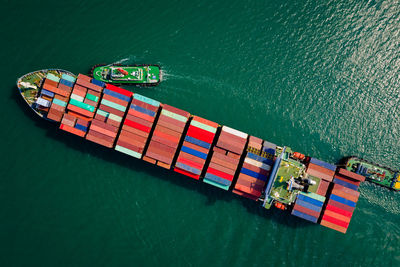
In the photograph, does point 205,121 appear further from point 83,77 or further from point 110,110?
point 83,77

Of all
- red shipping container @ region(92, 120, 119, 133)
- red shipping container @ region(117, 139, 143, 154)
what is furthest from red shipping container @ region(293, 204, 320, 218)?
red shipping container @ region(92, 120, 119, 133)

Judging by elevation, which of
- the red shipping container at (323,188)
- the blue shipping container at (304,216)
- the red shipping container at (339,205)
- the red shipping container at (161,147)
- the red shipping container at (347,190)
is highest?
the red shipping container at (347,190)

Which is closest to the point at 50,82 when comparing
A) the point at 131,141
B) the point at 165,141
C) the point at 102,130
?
the point at 102,130

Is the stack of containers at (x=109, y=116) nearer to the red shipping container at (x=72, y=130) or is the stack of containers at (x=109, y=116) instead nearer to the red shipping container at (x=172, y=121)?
the red shipping container at (x=72, y=130)

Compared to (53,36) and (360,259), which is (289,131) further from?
(53,36)

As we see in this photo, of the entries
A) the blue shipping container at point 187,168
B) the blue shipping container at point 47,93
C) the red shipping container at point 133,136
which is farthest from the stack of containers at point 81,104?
the blue shipping container at point 187,168

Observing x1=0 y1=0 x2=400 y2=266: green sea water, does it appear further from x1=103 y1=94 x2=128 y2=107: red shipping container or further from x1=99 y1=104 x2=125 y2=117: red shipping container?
x1=99 y1=104 x2=125 y2=117: red shipping container
